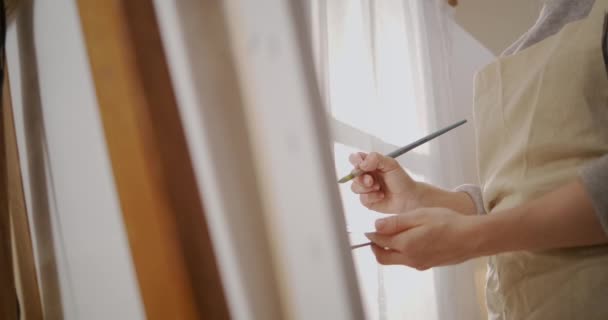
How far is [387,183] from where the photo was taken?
2.09ft

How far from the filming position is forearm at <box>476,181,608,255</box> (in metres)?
0.34

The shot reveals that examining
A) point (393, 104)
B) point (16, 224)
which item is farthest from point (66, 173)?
point (393, 104)

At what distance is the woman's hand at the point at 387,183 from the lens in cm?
60

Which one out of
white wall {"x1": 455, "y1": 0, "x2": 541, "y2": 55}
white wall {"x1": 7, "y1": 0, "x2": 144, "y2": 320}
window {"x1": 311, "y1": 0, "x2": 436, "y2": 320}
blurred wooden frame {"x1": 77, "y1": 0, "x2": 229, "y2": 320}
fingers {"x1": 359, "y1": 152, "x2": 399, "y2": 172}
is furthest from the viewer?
white wall {"x1": 455, "y1": 0, "x2": 541, "y2": 55}

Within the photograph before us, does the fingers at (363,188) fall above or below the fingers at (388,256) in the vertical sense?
above

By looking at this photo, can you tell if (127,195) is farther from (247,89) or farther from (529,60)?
(529,60)

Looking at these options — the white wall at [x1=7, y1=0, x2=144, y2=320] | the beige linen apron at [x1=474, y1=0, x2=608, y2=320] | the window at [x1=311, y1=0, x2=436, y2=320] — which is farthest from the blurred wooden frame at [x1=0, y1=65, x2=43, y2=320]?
the beige linen apron at [x1=474, y1=0, x2=608, y2=320]

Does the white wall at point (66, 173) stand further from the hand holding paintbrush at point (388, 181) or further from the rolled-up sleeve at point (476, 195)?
the rolled-up sleeve at point (476, 195)

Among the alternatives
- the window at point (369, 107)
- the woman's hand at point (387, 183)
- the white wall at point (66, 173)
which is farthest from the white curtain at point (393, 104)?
the white wall at point (66, 173)

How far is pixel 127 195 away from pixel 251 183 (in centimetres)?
12

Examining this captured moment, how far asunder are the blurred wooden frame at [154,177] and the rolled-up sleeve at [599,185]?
1.21 ft

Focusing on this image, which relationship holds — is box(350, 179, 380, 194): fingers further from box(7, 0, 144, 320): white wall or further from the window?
box(7, 0, 144, 320): white wall

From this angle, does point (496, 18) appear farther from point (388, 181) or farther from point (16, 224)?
point (16, 224)

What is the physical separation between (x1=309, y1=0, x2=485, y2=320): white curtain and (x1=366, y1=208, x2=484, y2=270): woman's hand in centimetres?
31
